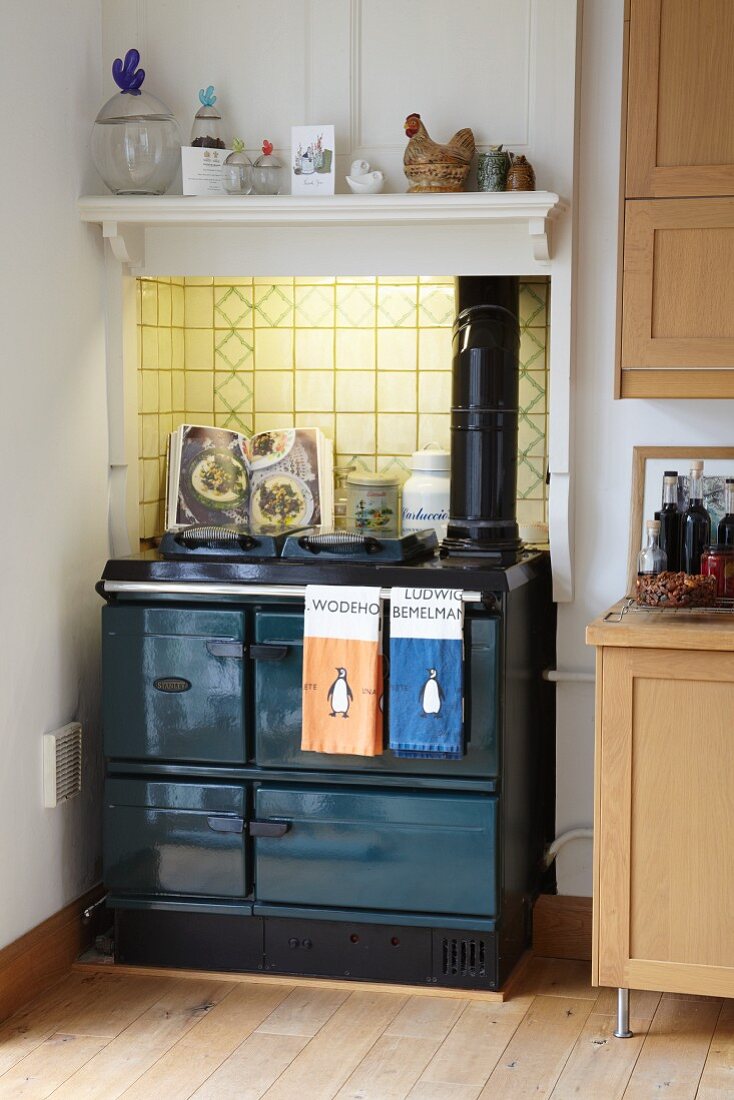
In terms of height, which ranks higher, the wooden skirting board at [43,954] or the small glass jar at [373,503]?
the small glass jar at [373,503]

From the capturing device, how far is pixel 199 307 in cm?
371

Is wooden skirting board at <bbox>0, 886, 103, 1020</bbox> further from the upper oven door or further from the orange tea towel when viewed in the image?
the orange tea towel

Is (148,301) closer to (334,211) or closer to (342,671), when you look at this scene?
(334,211)

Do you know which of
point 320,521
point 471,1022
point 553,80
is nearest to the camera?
point 471,1022

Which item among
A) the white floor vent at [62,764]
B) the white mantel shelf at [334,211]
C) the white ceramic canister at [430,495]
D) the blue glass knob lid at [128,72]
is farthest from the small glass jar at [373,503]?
the blue glass knob lid at [128,72]

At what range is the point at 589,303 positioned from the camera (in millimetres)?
3238

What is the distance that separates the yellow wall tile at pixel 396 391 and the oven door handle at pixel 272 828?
112 cm

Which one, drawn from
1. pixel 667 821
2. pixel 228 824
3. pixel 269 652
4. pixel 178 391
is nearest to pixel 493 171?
pixel 178 391

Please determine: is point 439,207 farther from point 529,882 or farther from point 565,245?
point 529,882

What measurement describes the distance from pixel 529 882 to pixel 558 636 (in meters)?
0.59

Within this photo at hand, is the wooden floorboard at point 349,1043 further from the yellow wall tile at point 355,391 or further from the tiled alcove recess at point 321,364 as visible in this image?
the yellow wall tile at point 355,391

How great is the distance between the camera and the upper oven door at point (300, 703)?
2951 mm

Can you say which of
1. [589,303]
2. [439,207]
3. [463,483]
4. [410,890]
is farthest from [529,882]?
[439,207]

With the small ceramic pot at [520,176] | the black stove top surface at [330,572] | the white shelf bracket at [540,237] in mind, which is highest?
the small ceramic pot at [520,176]
